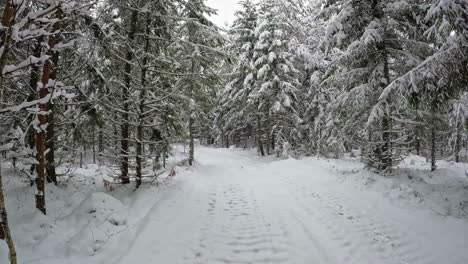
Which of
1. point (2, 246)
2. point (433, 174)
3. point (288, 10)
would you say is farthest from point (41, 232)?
point (288, 10)

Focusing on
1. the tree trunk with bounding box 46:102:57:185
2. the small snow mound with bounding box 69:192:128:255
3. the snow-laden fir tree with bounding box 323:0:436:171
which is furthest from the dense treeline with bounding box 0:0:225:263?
the snow-laden fir tree with bounding box 323:0:436:171

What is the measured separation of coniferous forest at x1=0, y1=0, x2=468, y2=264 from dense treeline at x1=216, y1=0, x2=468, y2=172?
0.06m

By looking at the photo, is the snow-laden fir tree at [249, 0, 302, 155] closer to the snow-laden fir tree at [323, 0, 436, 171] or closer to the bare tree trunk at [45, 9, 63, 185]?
the snow-laden fir tree at [323, 0, 436, 171]

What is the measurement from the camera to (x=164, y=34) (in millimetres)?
10305

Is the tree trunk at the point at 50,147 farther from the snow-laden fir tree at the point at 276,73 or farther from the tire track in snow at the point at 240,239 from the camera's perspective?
the snow-laden fir tree at the point at 276,73

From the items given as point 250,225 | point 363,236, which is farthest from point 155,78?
point 363,236

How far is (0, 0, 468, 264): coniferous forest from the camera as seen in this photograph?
5.67 meters

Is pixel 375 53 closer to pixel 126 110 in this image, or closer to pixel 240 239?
pixel 240 239

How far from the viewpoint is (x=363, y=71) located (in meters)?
11.4

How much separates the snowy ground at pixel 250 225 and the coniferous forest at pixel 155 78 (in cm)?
78

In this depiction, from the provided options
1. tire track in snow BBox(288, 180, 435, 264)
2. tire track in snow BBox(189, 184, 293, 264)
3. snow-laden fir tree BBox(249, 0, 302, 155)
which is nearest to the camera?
tire track in snow BBox(288, 180, 435, 264)

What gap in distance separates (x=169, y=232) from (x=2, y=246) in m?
2.91

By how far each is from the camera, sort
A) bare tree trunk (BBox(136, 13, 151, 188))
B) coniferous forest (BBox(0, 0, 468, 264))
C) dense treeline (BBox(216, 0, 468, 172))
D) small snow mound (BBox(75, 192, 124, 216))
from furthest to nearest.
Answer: bare tree trunk (BBox(136, 13, 151, 188))
dense treeline (BBox(216, 0, 468, 172))
small snow mound (BBox(75, 192, 124, 216))
coniferous forest (BBox(0, 0, 468, 264))

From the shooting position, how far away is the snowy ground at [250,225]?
193 inches
